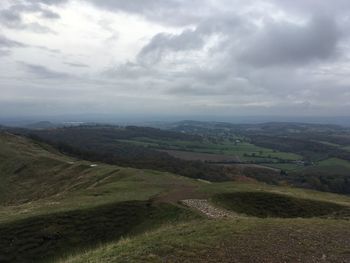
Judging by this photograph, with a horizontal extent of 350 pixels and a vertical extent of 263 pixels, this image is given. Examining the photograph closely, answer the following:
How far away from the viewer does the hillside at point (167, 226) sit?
16969 millimetres

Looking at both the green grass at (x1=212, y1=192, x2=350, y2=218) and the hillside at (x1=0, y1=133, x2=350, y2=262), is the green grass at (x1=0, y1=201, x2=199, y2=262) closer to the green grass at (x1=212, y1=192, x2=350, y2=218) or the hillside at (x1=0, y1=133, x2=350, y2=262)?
the hillside at (x1=0, y1=133, x2=350, y2=262)

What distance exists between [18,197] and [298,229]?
4688 cm

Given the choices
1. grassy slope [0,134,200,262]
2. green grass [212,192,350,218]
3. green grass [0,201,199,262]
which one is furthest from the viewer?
green grass [212,192,350,218]

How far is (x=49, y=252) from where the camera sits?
82.3ft

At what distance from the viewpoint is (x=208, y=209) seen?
30.0 m

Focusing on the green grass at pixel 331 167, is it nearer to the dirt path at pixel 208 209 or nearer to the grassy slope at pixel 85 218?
the grassy slope at pixel 85 218

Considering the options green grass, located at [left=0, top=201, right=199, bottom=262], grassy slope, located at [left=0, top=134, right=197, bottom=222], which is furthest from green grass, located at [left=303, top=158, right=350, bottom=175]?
green grass, located at [left=0, top=201, right=199, bottom=262]

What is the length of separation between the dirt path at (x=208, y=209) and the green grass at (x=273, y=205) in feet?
5.16

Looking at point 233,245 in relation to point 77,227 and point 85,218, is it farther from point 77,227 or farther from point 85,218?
point 85,218

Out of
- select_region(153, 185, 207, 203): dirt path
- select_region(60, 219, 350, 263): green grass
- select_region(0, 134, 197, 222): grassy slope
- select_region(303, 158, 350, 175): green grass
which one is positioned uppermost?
select_region(60, 219, 350, 263): green grass

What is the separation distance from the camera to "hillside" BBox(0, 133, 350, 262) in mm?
16969

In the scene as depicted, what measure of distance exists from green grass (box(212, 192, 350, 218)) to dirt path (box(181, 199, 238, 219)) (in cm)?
157

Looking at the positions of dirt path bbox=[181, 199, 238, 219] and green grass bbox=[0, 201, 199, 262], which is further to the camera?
dirt path bbox=[181, 199, 238, 219]

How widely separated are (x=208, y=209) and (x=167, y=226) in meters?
6.49
